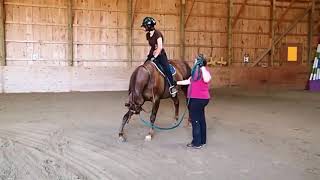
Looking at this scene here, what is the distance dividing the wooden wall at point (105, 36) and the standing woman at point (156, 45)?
277 inches

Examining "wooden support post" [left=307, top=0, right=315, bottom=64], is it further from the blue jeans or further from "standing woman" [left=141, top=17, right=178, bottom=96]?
the blue jeans

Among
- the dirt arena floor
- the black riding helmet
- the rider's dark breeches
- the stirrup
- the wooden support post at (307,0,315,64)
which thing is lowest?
the dirt arena floor

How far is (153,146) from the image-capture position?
5.11m

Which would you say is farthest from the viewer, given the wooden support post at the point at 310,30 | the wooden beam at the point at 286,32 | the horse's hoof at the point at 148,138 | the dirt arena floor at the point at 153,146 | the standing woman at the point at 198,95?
the wooden support post at the point at 310,30

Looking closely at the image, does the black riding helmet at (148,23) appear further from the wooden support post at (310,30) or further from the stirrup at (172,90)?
the wooden support post at (310,30)

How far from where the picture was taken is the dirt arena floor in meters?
3.88

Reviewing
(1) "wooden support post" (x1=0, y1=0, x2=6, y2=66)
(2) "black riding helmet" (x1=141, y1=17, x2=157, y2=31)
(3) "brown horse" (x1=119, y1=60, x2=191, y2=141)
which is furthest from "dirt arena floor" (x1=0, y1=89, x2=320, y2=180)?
(1) "wooden support post" (x1=0, y1=0, x2=6, y2=66)

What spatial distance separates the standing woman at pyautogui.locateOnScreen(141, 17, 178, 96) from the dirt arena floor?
37.8 inches

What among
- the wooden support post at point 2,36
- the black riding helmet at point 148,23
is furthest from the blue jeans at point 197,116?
the wooden support post at point 2,36

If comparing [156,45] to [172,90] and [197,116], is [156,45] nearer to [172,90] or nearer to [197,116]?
[172,90]

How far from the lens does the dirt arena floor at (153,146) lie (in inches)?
153

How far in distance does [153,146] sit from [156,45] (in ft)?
5.23

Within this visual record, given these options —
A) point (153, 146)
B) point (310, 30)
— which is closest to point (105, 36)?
point (153, 146)

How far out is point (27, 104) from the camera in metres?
9.34
